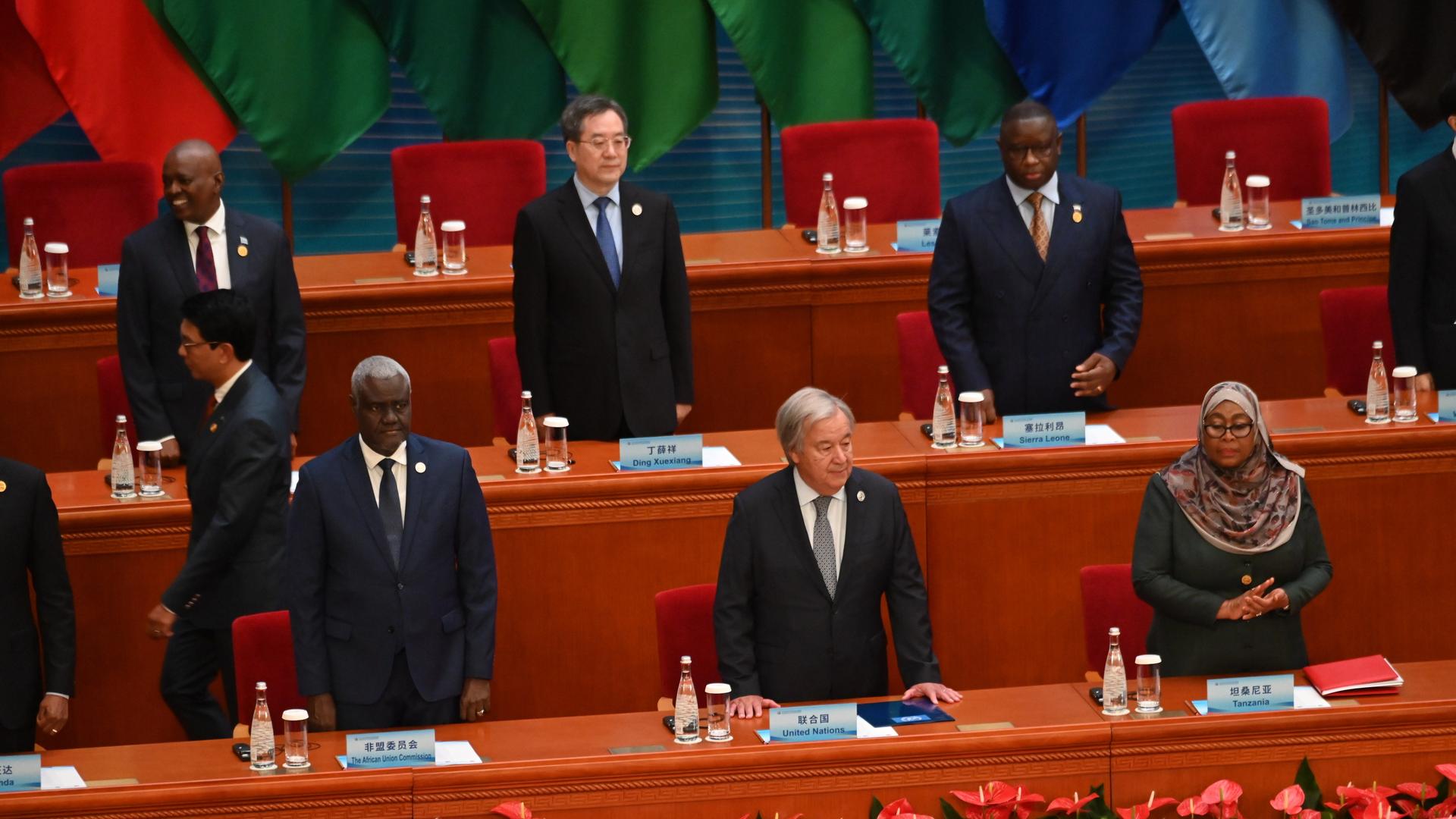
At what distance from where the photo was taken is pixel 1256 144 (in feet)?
23.2

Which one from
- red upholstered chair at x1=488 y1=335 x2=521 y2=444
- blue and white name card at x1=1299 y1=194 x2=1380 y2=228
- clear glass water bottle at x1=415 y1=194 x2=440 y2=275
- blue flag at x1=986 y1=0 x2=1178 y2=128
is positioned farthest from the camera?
blue flag at x1=986 y1=0 x2=1178 y2=128

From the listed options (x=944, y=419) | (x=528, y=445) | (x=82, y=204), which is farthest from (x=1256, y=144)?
(x=82, y=204)

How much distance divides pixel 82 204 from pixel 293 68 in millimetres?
865

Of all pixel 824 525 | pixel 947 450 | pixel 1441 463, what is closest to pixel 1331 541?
pixel 1441 463

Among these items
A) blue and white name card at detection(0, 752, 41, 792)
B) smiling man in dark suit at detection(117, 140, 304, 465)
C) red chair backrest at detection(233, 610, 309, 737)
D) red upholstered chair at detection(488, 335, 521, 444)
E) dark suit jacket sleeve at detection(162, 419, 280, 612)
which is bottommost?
blue and white name card at detection(0, 752, 41, 792)

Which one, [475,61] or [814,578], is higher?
[475,61]

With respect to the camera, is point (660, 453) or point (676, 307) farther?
point (676, 307)

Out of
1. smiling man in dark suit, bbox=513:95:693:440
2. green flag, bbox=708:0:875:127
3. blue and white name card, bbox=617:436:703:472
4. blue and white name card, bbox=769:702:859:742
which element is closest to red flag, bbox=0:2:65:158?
green flag, bbox=708:0:875:127

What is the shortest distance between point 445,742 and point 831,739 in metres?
0.76

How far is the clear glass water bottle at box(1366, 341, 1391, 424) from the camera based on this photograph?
219 inches

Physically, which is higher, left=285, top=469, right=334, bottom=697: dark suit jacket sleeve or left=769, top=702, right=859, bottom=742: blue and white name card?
left=285, top=469, right=334, bottom=697: dark suit jacket sleeve

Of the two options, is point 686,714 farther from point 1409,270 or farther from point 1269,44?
point 1269,44

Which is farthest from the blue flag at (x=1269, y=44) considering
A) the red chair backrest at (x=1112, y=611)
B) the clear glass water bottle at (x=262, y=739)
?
the clear glass water bottle at (x=262, y=739)

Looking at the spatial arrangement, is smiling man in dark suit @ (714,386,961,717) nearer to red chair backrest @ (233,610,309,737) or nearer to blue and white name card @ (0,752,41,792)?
red chair backrest @ (233,610,309,737)
